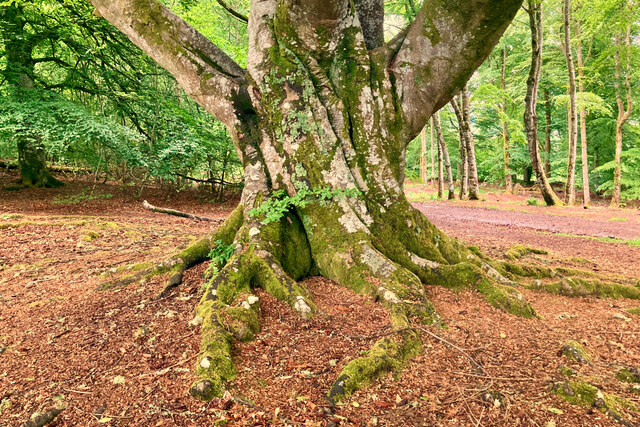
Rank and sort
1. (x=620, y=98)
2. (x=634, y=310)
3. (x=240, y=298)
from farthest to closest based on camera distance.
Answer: (x=620, y=98) → (x=634, y=310) → (x=240, y=298)

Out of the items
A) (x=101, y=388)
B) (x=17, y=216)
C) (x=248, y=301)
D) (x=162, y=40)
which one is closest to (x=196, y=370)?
(x=101, y=388)

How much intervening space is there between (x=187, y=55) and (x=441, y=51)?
2.94 metres

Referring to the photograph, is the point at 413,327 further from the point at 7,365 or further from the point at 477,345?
the point at 7,365

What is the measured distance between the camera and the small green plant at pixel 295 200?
3.17 meters

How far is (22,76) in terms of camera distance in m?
9.68

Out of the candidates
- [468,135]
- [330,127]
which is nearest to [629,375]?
[330,127]

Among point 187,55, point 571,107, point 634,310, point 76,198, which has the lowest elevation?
point 634,310

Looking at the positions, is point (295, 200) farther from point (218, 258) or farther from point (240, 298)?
point (240, 298)

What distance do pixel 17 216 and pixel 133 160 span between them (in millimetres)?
2856

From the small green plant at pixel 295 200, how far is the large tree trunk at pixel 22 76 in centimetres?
742

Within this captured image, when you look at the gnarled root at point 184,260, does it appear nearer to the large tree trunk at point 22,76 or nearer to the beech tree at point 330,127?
the beech tree at point 330,127

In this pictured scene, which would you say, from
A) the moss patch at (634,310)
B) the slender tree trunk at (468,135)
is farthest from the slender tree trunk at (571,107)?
the moss patch at (634,310)

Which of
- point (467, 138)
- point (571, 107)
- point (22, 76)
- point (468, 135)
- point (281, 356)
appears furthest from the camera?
point (467, 138)

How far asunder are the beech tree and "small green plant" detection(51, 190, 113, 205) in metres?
7.62
